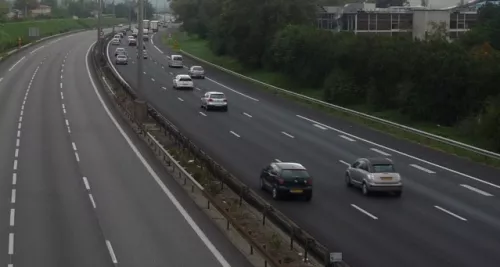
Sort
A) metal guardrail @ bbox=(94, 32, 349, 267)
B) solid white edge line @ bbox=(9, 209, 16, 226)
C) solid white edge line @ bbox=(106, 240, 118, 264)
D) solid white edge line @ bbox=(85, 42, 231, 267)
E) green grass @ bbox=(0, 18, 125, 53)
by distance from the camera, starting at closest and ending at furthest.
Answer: metal guardrail @ bbox=(94, 32, 349, 267) < solid white edge line @ bbox=(106, 240, 118, 264) < solid white edge line @ bbox=(85, 42, 231, 267) < solid white edge line @ bbox=(9, 209, 16, 226) < green grass @ bbox=(0, 18, 125, 53)

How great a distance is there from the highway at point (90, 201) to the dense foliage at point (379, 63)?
1720 centimetres

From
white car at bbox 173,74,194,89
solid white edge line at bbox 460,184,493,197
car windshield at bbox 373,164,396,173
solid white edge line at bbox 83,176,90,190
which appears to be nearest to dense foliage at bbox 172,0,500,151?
solid white edge line at bbox 460,184,493,197

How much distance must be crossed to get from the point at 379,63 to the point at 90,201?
112ft

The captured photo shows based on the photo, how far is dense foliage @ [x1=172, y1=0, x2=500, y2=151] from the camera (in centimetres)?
4878

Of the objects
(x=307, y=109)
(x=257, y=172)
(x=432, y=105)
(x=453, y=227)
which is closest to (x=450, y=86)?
(x=432, y=105)

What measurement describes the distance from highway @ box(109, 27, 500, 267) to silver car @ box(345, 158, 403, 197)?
0.40 m

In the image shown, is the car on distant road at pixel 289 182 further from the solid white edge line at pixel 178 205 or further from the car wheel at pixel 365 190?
the solid white edge line at pixel 178 205

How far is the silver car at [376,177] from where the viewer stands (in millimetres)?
30078

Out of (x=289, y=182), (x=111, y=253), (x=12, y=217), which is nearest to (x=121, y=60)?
(x=289, y=182)

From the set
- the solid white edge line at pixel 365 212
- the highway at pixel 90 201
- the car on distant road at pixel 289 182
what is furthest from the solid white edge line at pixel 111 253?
the solid white edge line at pixel 365 212

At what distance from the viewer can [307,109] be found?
57312 millimetres

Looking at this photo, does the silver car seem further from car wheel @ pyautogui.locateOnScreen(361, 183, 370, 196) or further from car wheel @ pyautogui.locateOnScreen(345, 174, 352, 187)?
car wheel @ pyautogui.locateOnScreen(345, 174, 352, 187)

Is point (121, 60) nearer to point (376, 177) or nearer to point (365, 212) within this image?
point (376, 177)

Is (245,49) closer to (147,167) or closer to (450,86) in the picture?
(450,86)
